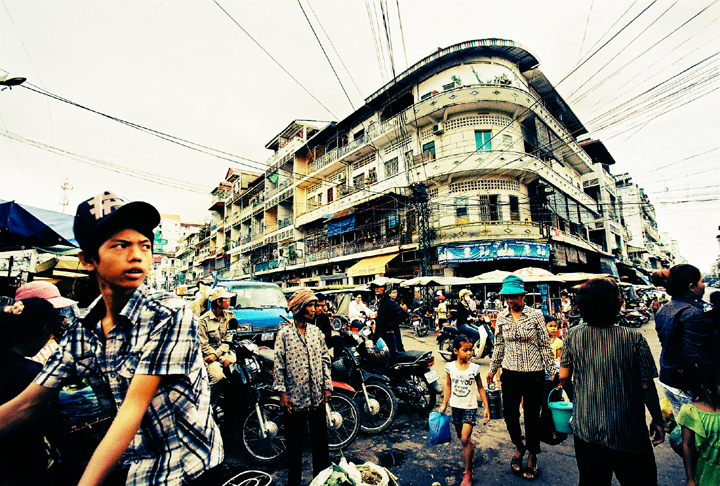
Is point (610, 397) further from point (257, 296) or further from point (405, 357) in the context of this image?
point (257, 296)

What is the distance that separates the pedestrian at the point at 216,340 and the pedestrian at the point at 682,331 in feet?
14.3

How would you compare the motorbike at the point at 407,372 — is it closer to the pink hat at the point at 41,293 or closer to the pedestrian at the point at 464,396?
the pedestrian at the point at 464,396

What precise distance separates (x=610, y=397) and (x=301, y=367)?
246cm

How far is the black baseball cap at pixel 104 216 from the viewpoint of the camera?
1.23m

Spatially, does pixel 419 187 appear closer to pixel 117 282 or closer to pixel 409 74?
pixel 409 74

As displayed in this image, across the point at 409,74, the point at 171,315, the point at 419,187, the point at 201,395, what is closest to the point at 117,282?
the point at 171,315

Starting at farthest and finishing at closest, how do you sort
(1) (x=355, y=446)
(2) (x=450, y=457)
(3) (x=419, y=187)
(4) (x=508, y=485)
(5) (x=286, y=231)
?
(5) (x=286, y=231)
(3) (x=419, y=187)
(1) (x=355, y=446)
(2) (x=450, y=457)
(4) (x=508, y=485)

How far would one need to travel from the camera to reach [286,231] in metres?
34.4

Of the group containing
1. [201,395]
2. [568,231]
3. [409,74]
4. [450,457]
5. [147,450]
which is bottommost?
[450,457]

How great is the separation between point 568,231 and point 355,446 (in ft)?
86.5

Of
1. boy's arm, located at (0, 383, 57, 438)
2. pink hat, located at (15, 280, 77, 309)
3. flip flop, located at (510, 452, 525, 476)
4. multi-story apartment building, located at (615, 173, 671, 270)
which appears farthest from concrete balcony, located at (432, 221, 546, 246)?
multi-story apartment building, located at (615, 173, 671, 270)

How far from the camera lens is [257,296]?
32.0 feet

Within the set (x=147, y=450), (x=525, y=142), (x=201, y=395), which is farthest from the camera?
(x=525, y=142)

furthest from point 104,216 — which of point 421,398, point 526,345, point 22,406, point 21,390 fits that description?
point 421,398
